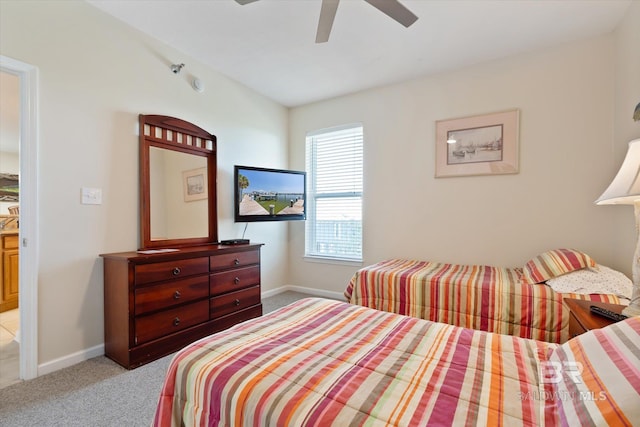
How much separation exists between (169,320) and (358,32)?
3.01 m

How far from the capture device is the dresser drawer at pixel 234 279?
9.24ft

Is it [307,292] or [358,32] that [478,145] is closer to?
[358,32]

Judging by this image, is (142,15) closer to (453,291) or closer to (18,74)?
(18,74)

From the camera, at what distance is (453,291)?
2.41 metres

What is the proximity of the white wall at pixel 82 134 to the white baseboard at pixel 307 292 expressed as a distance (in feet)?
6.58

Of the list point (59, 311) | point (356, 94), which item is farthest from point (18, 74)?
point (356, 94)

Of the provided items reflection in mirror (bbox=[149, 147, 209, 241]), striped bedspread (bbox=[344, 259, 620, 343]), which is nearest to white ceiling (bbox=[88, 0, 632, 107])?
reflection in mirror (bbox=[149, 147, 209, 241])

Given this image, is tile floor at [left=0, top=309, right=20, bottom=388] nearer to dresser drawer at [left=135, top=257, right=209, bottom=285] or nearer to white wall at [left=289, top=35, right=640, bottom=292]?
dresser drawer at [left=135, top=257, right=209, bottom=285]

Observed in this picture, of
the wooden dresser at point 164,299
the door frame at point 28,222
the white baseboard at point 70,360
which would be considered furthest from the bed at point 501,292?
the door frame at point 28,222

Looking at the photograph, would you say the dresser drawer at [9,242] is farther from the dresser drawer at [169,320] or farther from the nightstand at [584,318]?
the nightstand at [584,318]

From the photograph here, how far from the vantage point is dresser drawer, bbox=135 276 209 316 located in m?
2.24

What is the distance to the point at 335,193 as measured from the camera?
4160 millimetres

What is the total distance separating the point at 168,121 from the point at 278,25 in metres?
1.38

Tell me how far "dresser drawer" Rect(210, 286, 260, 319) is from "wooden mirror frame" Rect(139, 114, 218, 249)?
680 mm
